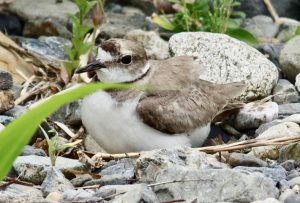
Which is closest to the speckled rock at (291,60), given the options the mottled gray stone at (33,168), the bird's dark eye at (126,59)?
the bird's dark eye at (126,59)

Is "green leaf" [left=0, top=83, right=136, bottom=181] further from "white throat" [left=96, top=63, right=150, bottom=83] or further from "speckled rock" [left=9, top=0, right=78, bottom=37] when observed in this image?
"speckled rock" [left=9, top=0, right=78, bottom=37]

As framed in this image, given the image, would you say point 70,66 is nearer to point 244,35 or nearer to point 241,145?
point 244,35

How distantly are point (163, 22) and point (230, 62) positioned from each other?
1.76 meters

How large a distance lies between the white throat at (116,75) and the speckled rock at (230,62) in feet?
3.32

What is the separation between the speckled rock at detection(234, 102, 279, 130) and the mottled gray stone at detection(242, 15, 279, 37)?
2.41 metres

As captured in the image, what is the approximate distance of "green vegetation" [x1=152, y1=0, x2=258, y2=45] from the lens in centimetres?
788

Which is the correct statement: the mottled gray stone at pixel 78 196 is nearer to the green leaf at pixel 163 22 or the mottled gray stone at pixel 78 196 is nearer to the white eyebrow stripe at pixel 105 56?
the white eyebrow stripe at pixel 105 56

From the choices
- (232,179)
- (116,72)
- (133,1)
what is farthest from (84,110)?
(133,1)

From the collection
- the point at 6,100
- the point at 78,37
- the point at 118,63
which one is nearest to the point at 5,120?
the point at 6,100

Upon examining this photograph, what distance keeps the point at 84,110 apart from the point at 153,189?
150 centimetres

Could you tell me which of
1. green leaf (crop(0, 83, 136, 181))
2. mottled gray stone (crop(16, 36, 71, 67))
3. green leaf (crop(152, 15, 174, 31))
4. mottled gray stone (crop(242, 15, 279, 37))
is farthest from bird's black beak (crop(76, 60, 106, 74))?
mottled gray stone (crop(242, 15, 279, 37))

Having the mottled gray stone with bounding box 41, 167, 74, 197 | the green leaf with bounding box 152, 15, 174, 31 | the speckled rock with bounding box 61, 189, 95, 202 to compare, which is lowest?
the green leaf with bounding box 152, 15, 174, 31

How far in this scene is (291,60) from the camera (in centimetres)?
767

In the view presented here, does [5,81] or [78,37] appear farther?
[78,37]
